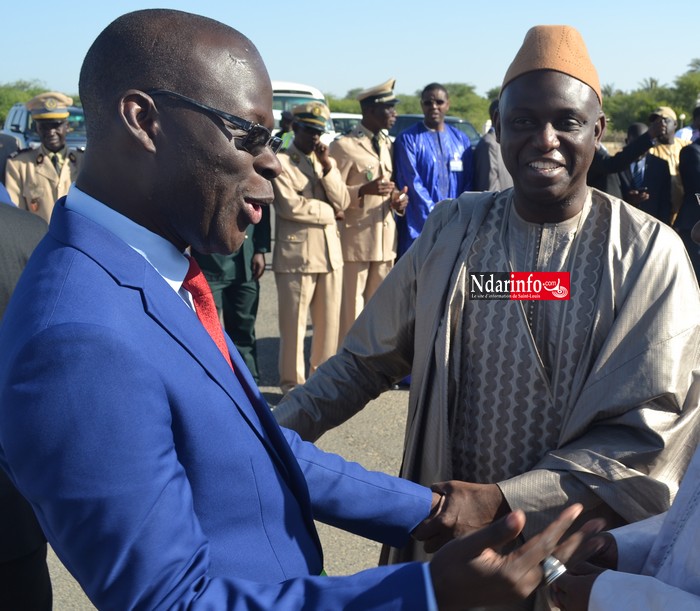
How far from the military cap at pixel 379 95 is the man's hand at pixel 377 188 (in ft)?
3.02

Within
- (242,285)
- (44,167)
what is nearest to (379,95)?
(242,285)

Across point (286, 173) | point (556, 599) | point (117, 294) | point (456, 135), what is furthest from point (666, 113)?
point (117, 294)

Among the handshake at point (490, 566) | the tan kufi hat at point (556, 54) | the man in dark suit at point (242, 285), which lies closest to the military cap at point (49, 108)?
the man in dark suit at point (242, 285)

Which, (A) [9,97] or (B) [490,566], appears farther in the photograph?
(A) [9,97]

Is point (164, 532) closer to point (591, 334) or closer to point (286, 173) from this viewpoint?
point (591, 334)

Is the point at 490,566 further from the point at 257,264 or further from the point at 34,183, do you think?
the point at 34,183

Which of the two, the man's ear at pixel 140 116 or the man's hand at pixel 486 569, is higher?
the man's ear at pixel 140 116

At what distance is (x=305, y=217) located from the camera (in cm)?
632

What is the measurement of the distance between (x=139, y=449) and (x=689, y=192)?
7.84 meters

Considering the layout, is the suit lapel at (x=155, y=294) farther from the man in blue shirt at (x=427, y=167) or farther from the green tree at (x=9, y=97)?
the green tree at (x=9, y=97)

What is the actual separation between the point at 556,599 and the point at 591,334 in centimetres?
68

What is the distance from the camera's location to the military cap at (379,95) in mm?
7355

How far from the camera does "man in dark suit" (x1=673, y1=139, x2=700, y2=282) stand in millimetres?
7717

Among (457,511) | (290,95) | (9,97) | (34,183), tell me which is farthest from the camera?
(9,97)
